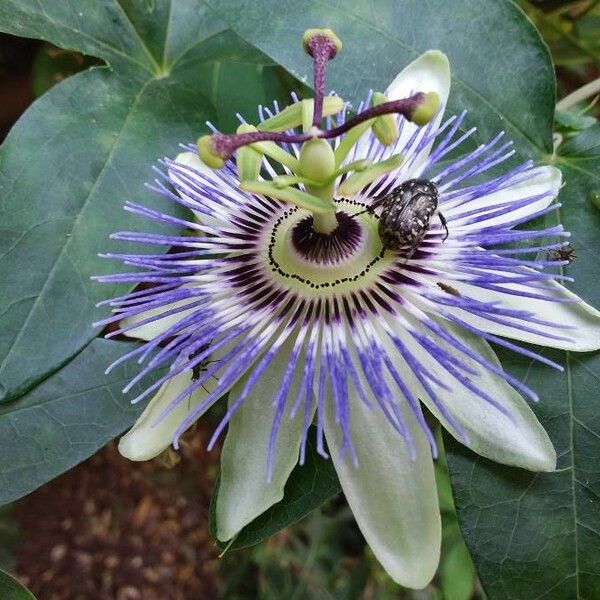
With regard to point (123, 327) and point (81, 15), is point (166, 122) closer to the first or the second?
point (81, 15)

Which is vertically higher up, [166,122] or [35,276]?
[166,122]

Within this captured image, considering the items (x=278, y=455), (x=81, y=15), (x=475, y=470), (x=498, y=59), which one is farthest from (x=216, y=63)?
(x=475, y=470)

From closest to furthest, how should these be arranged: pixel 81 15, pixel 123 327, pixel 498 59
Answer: pixel 123 327, pixel 498 59, pixel 81 15

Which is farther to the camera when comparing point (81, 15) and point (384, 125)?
point (81, 15)

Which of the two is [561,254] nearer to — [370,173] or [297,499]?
[370,173]

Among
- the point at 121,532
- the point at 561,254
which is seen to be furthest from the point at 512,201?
the point at 121,532

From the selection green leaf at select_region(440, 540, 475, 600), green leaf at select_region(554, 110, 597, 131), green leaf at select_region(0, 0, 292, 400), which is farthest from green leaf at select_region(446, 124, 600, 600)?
green leaf at select_region(440, 540, 475, 600)

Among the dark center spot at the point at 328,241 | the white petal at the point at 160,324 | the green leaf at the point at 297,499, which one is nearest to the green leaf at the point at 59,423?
the white petal at the point at 160,324
